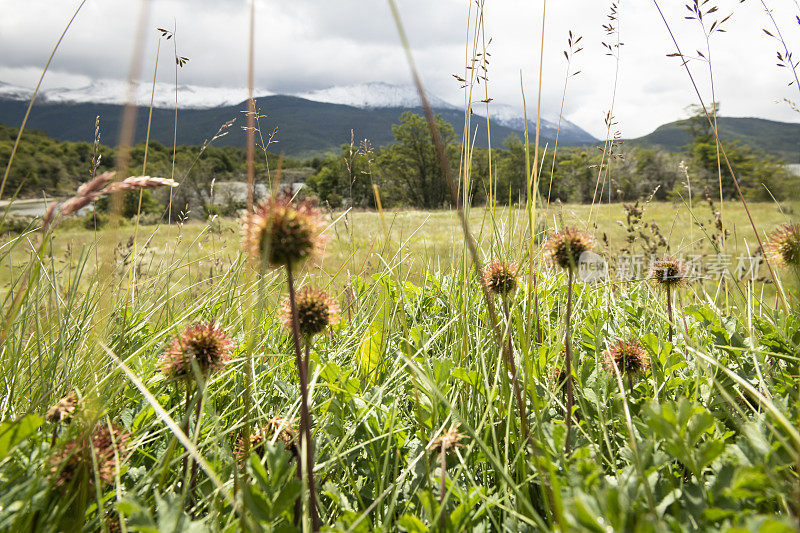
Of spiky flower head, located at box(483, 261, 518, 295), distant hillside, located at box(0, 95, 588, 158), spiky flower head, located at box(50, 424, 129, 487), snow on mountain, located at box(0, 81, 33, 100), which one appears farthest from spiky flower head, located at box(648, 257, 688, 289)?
snow on mountain, located at box(0, 81, 33, 100)

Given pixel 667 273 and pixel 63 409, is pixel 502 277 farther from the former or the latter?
pixel 63 409

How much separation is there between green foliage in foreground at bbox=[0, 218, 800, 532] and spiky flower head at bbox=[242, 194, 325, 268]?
88 mm

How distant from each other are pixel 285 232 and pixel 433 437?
52cm

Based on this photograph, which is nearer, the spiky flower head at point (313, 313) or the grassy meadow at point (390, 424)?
the grassy meadow at point (390, 424)

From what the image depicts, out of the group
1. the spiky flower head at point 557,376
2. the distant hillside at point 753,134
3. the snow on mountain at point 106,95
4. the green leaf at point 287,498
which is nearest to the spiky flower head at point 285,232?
the green leaf at point 287,498

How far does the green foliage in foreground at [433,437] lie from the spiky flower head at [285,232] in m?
0.09

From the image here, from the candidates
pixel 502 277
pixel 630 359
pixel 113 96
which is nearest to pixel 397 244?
pixel 502 277

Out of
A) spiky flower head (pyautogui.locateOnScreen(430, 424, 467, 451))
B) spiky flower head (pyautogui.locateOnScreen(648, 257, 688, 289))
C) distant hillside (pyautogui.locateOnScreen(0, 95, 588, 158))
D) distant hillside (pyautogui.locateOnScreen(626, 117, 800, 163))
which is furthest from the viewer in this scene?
distant hillside (pyautogui.locateOnScreen(0, 95, 588, 158))

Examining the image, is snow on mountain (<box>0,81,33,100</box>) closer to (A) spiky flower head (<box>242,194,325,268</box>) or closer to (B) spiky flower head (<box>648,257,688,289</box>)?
(A) spiky flower head (<box>242,194,325,268</box>)

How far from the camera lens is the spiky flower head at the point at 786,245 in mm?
1252

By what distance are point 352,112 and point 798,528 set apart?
177 meters

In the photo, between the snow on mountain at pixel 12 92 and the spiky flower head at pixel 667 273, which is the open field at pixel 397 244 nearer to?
the spiky flower head at pixel 667 273

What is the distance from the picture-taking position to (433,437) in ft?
2.94

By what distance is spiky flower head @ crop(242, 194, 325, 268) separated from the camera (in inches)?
28.0
